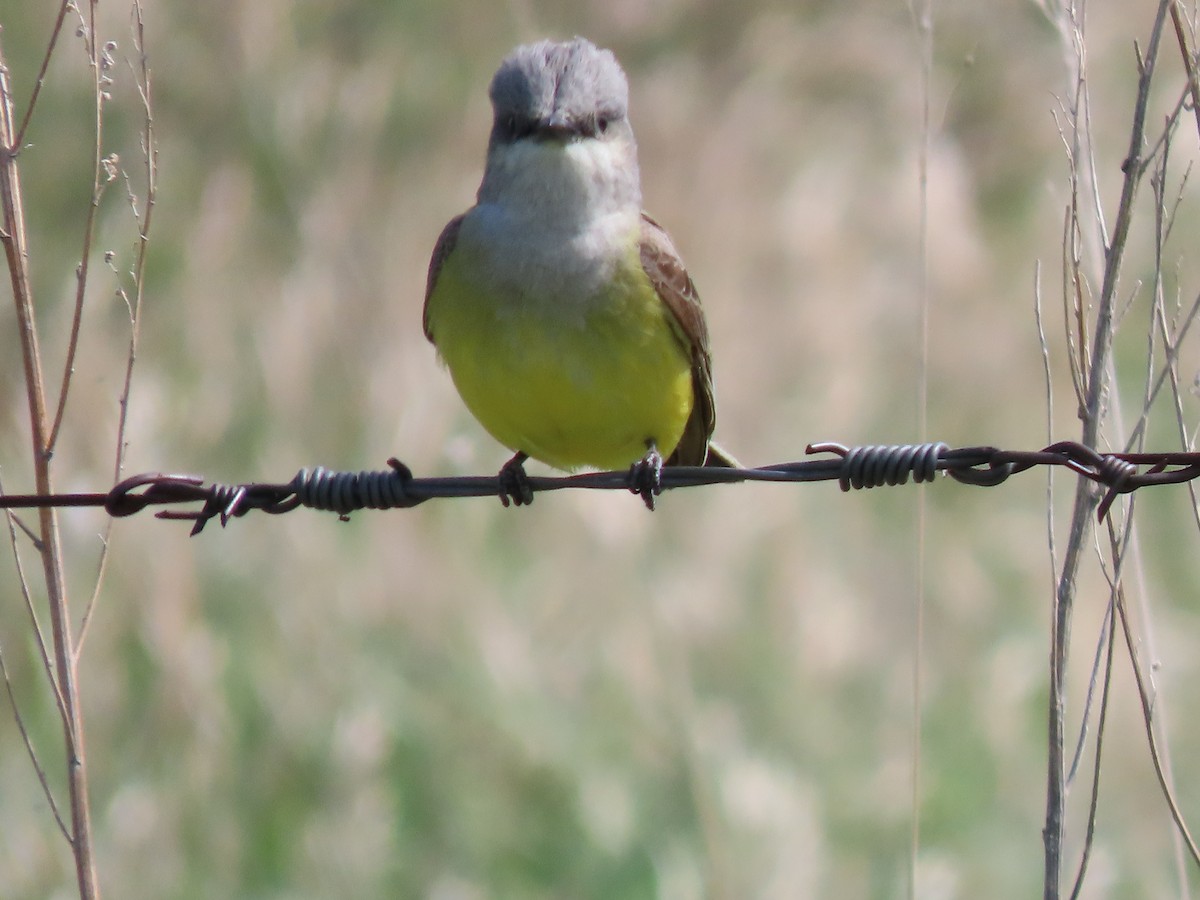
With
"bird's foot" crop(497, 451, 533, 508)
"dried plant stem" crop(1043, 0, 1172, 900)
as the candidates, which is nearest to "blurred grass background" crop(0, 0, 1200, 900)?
"bird's foot" crop(497, 451, 533, 508)

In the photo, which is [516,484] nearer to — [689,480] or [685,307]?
[689,480]

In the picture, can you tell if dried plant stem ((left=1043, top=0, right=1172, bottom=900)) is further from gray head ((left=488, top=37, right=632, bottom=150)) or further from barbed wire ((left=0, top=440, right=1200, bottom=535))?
gray head ((left=488, top=37, right=632, bottom=150))

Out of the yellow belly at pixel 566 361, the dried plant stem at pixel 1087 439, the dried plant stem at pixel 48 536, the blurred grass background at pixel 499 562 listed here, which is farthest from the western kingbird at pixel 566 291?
the dried plant stem at pixel 48 536

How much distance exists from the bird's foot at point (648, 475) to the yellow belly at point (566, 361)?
0.19ft

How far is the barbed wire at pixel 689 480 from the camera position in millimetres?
2438

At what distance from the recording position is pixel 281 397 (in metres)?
5.95

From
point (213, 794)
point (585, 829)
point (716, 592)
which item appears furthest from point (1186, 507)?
point (213, 794)

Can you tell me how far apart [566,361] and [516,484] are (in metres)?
0.88

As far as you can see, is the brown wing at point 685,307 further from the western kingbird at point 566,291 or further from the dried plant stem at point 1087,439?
the dried plant stem at point 1087,439

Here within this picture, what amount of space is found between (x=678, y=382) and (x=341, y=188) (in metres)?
3.81

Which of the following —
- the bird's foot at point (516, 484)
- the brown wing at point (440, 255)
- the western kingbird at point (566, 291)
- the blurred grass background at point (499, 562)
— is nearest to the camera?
the bird's foot at point (516, 484)

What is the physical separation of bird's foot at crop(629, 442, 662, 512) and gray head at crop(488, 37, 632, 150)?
717 millimetres

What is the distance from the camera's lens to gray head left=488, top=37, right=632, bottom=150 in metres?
3.72

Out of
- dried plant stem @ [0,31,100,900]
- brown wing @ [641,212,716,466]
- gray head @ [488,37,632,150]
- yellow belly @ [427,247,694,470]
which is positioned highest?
gray head @ [488,37,632,150]
